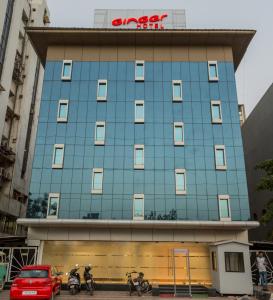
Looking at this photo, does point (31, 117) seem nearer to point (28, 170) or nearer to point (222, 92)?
point (28, 170)

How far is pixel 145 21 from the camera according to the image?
99.4ft

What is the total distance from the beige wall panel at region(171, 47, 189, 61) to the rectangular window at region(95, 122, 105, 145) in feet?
31.0

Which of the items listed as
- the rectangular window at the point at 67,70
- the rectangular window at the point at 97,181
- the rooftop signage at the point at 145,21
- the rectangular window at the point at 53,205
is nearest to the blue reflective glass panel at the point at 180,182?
the rectangular window at the point at 97,181

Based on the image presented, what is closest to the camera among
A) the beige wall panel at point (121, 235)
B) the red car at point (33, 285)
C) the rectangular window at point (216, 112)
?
the red car at point (33, 285)

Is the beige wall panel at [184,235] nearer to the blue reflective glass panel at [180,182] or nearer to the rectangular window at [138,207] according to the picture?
the rectangular window at [138,207]

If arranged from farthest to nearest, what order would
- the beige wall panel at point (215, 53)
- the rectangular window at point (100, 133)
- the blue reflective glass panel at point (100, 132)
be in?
the beige wall panel at point (215, 53), the blue reflective glass panel at point (100, 132), the rectangular window at point (100, 133)

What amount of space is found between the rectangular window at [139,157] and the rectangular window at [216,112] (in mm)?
6785

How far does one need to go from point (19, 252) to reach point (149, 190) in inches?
428

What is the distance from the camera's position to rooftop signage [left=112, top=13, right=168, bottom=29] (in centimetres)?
3006

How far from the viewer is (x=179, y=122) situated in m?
26.9

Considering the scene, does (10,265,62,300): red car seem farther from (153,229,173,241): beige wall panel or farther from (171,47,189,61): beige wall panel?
(171,47,189,61): beige wall panel

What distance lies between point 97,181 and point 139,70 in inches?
441

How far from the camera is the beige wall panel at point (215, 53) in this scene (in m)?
29.2

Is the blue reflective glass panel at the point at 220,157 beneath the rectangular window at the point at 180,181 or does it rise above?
above
